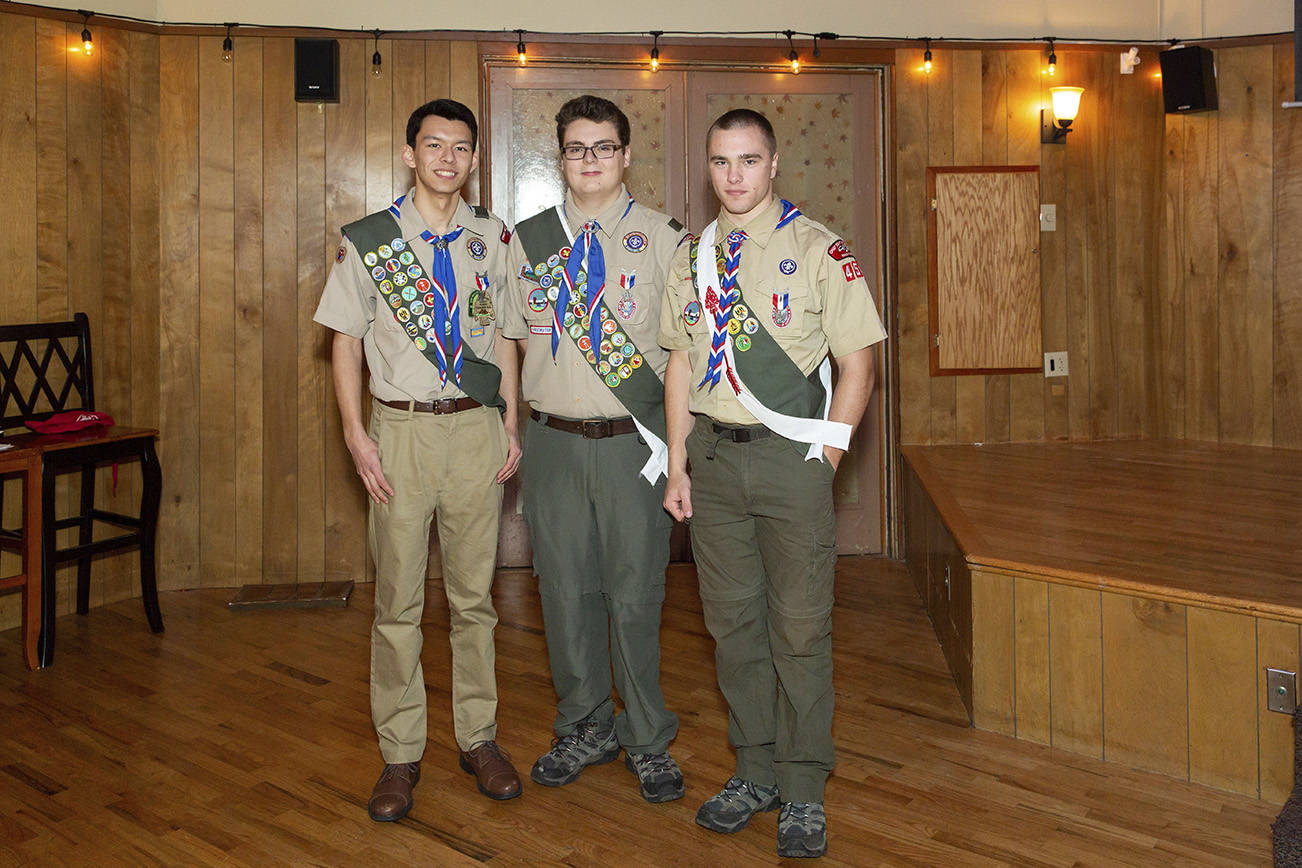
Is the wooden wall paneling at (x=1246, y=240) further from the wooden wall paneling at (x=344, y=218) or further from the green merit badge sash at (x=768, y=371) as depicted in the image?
the wooden wall paneling at (x=344, y=218)

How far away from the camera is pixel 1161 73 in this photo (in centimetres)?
484

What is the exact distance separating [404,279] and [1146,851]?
6.53 feet

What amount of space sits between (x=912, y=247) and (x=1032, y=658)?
7.83 feet

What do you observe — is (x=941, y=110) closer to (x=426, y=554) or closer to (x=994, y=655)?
(x=994, y=655)

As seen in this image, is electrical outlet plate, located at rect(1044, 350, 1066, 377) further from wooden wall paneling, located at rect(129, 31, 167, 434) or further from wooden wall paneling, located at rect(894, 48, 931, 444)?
wooden wall paneling, located at rect(129, 31, 167, 434)

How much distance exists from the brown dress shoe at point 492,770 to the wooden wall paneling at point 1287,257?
376 cm

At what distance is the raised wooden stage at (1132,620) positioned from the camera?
256 centimetres

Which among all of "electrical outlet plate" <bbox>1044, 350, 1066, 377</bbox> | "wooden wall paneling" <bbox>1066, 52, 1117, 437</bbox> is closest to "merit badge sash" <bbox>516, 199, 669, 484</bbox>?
Answer: "electrical outlet plate" <bbox>1044, 350, 1066, 377</bbox>

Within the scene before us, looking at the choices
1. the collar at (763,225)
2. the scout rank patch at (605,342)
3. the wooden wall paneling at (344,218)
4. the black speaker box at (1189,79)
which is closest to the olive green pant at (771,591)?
the scout rank patch at (605,342)

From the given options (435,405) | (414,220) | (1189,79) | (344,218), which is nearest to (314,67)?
(344,218)

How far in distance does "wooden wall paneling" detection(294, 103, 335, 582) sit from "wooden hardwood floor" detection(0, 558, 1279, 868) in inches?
34.9

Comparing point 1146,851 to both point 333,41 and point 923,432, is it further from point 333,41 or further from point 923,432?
point 333,41

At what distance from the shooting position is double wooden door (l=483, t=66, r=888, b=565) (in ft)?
15.2

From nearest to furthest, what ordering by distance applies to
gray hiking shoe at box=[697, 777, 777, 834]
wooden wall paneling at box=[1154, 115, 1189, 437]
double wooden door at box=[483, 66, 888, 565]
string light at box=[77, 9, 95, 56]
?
1. gray hiking shoe at box=[697, 777, 777, 834]
2. string light at box=[77, 9, 95, 56]
3. double wooden door at box=[483, 66, 888, 565]
4. wooden wall paneling at box=[1154, 115, 1189, 437]
